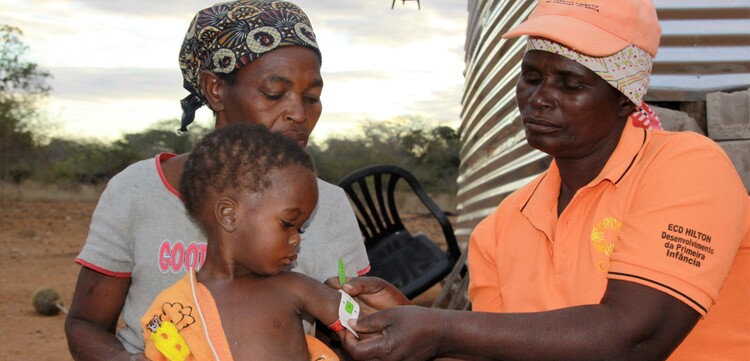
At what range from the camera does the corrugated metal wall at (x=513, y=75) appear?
436 cm

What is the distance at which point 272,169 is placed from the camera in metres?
2.37

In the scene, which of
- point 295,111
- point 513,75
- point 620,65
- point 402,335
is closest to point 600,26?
point 620,65

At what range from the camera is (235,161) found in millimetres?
2375

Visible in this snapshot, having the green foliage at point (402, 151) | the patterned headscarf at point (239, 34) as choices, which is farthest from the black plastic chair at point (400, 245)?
the green foliage at point (402, 151)

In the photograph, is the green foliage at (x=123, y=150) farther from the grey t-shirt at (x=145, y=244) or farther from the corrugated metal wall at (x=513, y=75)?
the grey t-shirt at (x=145, y=244)

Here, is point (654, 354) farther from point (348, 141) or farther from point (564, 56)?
point (348, 141)

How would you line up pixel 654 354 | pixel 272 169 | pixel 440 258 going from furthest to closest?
pixel 440 258, pixel 272 169, pixel 654 354

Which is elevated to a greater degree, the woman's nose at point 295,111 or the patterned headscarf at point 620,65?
the patterned headscarf at point 620,65

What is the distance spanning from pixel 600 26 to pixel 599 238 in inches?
24.1

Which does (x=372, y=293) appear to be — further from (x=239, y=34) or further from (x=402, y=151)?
(x=402, y=151)

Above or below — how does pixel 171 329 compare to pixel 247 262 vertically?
below

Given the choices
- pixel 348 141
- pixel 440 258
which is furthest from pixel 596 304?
pixel 348 141

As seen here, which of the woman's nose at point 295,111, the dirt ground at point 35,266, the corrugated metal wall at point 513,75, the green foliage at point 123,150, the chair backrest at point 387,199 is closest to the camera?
the woman's nose at point 295,111

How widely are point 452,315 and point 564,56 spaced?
0.83m
